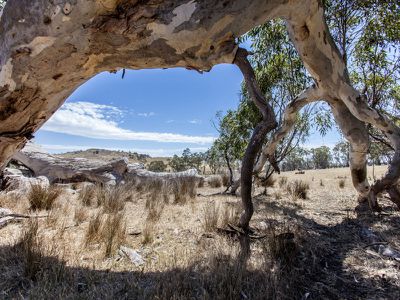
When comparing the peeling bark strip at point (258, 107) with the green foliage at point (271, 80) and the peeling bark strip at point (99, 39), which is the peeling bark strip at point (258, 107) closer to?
the peeling bark strip at point (99, 39)

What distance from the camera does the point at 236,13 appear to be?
230 cm

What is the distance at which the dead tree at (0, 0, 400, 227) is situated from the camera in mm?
2223

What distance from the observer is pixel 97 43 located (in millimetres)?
2295

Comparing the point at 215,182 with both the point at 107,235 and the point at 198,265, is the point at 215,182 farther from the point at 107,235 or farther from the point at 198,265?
the point at 198,265

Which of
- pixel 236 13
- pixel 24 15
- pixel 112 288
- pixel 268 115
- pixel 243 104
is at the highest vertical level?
pixel 243 104

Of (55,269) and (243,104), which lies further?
(243,104)

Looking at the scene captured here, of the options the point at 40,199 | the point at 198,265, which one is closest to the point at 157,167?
the point at 40,199

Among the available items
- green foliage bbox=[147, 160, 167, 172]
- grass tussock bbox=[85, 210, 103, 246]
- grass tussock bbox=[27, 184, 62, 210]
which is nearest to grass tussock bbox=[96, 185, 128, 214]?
grass tussock bbox=[27, 184, 62, 210]

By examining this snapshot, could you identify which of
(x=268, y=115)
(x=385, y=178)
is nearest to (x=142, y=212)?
(x=268, y=115)

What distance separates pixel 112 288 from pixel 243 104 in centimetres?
854

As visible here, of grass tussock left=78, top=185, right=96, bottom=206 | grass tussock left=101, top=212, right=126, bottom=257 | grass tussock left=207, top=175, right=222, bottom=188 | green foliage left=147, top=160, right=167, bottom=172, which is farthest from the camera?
green foliage left=147, top=160, right=167, bottom=172

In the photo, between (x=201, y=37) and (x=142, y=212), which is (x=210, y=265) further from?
(x=142, y=212)

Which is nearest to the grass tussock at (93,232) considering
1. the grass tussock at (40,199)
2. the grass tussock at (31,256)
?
the grass tussock at (31,256)

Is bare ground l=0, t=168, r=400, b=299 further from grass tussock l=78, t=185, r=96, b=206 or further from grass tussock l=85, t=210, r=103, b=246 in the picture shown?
grass tussock l=78, t=185, r=96, b=206
